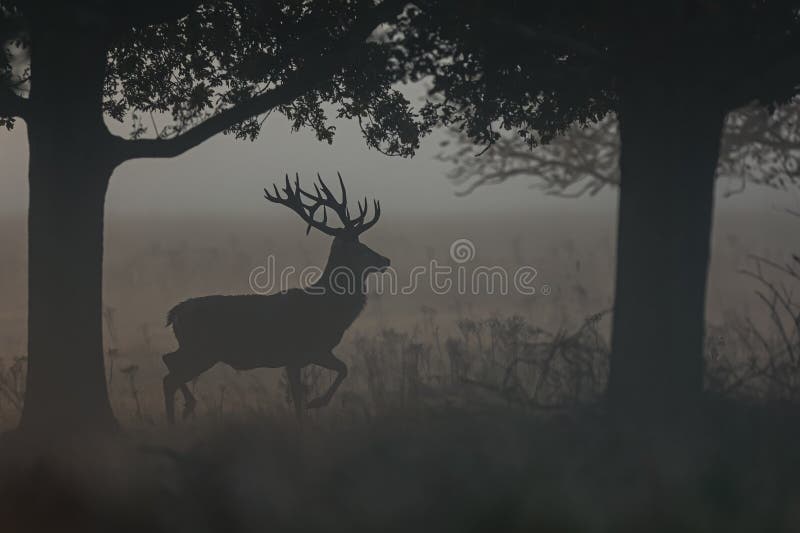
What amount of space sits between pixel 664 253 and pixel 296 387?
4926 millimetres

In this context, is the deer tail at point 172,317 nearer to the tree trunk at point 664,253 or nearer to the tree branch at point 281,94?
the tree branch at point 281,94

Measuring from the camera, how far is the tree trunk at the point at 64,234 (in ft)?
30.9

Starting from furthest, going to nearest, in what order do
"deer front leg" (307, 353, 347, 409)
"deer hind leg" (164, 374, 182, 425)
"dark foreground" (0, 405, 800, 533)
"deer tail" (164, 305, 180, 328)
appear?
"deer tail" (164, 305, 180, 328)
"deer hind leg" (164, 374, 182, 425)
"deer front leg" (307, 353, 347, 409)
"dark foreground" (0, 405, 800, 533)

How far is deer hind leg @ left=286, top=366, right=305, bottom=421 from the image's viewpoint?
10784mm

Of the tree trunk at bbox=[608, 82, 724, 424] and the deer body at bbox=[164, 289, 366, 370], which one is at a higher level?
the tree trunk at bbox=[608, 82, 724, 424]

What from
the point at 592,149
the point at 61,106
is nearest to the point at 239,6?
the point at 61,106

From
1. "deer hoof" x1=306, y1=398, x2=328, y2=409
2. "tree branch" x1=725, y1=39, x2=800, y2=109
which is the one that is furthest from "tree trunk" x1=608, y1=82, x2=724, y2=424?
"deer hoof" x1=306, y1=398, x2=328, y2=409

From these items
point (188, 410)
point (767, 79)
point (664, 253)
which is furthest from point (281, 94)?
point (767, 79)

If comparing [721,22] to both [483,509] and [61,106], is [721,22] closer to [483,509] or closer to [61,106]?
[483,509]

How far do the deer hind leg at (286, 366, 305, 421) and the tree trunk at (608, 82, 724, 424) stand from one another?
387 cm

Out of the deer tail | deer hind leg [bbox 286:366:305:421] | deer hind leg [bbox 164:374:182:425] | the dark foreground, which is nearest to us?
the dark foreground

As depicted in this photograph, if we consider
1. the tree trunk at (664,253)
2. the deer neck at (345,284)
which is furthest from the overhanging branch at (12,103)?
the tree trunk at (664,253)

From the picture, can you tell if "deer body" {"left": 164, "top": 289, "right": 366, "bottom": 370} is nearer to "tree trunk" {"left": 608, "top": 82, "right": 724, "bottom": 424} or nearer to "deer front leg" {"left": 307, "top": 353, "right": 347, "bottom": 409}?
"deer front leg" {"left": 307, "top": 353, "right": 347, "bottom": 409}

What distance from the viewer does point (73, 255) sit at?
31.0 feet
